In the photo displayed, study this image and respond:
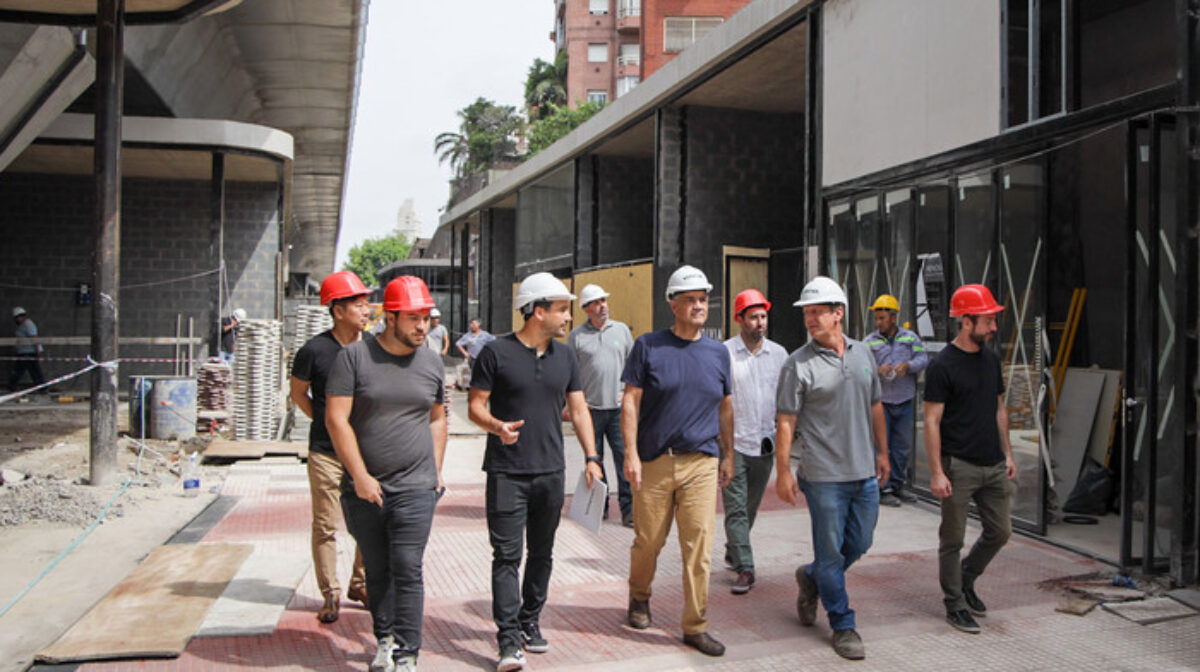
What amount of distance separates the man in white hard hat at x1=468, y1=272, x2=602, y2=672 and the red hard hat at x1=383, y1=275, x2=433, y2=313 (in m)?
0.47

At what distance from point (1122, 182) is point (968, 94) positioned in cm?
235

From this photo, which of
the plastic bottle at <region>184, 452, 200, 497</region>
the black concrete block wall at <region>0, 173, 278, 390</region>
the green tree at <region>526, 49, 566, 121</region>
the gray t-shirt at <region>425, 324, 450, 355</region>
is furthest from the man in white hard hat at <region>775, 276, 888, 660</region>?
the green tree at <region>526, 49, 566, 121</region>

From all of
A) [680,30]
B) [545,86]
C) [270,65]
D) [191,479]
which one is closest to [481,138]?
[545,86]

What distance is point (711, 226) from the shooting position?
53.4ft

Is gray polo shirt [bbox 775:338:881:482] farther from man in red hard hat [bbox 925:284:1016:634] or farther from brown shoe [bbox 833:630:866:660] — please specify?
brown shoe [bbox 833:630:866:660]

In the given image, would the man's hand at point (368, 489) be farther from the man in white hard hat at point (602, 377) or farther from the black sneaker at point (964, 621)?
the man in white hard hat at point (602, 377)

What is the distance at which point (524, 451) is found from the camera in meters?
4.69

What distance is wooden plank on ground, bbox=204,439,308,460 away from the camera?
38.2 feet

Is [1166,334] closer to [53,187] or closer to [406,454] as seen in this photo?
[406,454]

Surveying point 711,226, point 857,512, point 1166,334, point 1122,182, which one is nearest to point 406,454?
point 857,512

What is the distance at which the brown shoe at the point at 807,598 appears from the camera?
5320 mm

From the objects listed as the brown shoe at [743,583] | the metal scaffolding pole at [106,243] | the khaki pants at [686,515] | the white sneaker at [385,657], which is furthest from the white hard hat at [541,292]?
the metal scaffolding pole at [106,243]

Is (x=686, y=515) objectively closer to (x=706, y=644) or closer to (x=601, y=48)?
(x=706, y=644)

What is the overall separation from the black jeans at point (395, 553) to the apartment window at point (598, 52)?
204 feet
